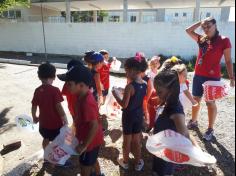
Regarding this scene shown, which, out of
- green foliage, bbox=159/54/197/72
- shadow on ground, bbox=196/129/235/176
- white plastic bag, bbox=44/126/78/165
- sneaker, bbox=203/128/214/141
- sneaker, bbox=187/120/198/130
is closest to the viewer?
white plastic bag, bbox=44/126/78/165

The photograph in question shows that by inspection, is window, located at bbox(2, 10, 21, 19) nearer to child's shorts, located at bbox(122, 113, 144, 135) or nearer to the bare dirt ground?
the bare dirt ground

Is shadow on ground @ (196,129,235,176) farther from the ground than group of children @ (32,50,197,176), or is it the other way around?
group of children @ (32,50,197,176)

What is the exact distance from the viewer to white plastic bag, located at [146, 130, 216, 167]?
2.01 m

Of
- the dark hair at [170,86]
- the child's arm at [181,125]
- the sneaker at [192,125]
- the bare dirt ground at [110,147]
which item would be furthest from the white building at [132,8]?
the child's arm at [181,125]

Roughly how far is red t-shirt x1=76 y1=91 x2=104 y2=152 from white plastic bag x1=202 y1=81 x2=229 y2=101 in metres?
1.97

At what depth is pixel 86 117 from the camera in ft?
8.38

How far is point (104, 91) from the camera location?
17.6 feet

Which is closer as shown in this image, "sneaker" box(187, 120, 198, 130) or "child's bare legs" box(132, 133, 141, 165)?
"child's bare legs" box(132, 133, 141, 165)

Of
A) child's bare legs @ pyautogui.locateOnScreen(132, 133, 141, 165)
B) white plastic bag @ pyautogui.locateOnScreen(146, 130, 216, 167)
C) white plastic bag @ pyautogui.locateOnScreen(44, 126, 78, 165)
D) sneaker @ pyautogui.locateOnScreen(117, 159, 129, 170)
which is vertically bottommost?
sneaker @ pyautogui.locateOnScreen(117, 159, 129, 170)

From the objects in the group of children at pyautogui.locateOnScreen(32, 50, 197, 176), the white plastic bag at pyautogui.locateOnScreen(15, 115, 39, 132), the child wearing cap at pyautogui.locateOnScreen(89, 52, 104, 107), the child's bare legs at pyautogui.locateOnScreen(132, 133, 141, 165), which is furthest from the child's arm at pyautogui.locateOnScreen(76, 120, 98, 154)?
the child wearing cap at pyautogui.locateOnScreen(89, 52, 104, 107)

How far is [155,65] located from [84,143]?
94.8 inches

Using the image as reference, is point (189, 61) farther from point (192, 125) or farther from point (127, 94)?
point (127, 94)

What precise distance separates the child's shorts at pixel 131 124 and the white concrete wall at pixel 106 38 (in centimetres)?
1066

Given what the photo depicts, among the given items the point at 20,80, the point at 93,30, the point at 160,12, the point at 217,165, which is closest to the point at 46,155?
the point at 217,165
